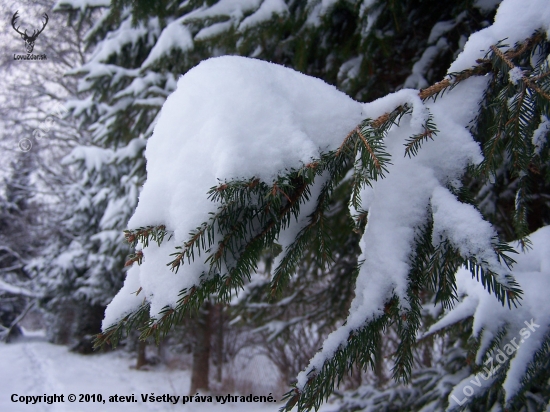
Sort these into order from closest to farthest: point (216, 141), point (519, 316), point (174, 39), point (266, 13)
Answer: point (216, 141), point (519, 316), point (266, 13), point (174, 39)

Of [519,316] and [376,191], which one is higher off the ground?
[376,191]

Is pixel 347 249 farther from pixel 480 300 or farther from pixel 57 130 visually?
pixel 57 130

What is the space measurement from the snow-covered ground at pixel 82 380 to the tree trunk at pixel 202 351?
0.48 meters

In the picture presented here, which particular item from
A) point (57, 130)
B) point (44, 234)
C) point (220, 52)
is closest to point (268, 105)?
point (220, 52)

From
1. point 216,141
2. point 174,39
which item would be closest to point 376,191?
point 216,141

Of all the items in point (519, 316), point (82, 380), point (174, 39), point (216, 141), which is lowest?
point (519, 316)

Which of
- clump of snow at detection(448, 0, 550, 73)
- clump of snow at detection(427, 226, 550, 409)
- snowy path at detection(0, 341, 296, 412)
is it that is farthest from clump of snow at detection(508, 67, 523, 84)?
snowy path at detection(0, 341, 296, 412)

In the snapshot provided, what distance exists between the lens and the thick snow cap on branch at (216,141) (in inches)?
29.2

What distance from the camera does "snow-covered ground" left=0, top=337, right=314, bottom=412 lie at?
5.01 m

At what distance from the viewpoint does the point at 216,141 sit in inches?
30.2

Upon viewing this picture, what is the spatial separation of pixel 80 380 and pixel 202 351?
2240mm

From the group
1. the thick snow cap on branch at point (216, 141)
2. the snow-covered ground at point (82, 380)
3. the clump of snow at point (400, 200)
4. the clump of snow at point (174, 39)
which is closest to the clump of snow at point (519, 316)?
the clump of snow at point (400, 200)

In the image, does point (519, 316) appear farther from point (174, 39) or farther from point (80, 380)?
point (80, 380)

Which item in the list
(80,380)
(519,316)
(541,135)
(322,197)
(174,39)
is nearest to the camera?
(322,197)
